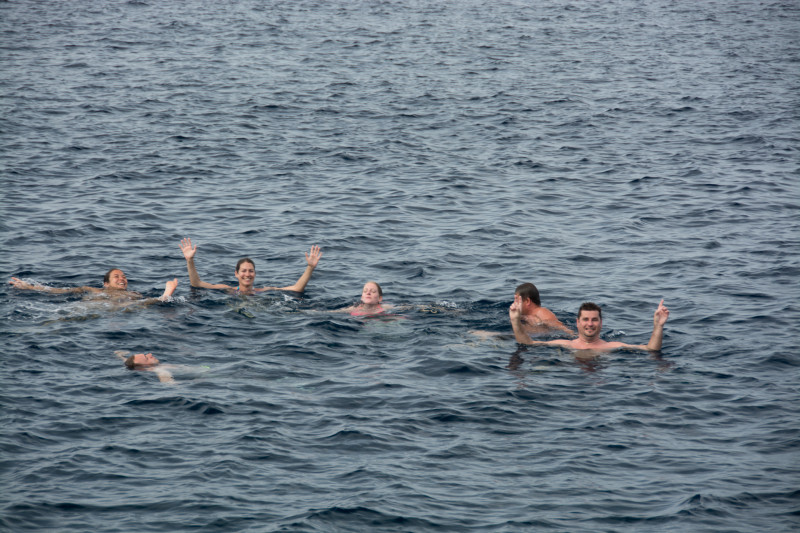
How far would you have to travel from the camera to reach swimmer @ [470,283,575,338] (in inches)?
606

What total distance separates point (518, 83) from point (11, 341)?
2834cm

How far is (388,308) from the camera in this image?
16.3 meters

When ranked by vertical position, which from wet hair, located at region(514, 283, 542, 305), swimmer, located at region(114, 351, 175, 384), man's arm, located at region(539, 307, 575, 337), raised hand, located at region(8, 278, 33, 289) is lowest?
man's arm, located at region(539, 307, 575, 337)

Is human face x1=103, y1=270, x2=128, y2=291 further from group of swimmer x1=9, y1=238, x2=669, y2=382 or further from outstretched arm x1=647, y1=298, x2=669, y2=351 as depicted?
outstretched arm x1=647, y1=298, x2=669, y2=351

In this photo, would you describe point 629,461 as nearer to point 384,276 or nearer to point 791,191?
point 384,276

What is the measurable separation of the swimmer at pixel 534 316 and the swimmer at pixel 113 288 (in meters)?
6.76

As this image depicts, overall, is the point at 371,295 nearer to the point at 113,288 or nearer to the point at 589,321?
the point at 589,321

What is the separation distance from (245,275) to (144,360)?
12.6 feet

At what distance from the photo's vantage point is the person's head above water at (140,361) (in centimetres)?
1290

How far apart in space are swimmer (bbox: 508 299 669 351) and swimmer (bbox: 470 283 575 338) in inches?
35.4

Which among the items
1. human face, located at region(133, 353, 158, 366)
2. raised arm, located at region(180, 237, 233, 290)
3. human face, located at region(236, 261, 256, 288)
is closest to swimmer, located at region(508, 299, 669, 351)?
human face, located at region(236, 261, 256, 288)

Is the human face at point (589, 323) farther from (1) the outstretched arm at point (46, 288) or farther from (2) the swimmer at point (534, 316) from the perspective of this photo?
(1) the outstretched arm at point (46, 288)

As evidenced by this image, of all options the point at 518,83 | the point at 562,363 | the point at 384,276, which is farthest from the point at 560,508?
the point at 518,83

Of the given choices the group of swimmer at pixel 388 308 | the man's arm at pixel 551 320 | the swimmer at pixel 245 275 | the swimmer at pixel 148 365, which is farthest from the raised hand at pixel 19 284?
the man's arm at pixel 551 320
